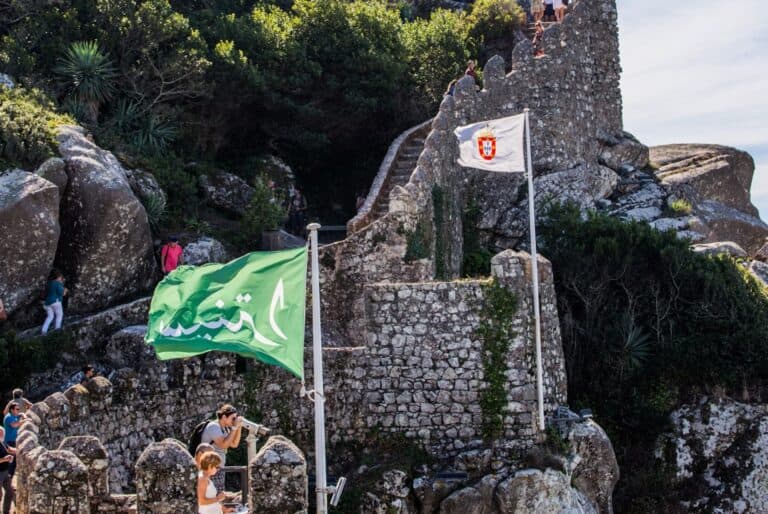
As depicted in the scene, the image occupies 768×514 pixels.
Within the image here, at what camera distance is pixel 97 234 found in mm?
26188

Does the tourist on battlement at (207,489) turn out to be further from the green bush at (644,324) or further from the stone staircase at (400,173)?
the stone staircase at (400,173)

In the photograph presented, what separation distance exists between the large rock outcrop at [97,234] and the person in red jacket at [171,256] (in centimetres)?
44

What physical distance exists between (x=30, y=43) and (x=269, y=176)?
614cm

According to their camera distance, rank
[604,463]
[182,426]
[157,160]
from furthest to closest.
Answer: [157,160] < [604,463] < [182,426]

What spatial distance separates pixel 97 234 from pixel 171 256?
1466 mm

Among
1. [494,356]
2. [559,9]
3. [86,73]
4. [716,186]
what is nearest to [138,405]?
[494,356]

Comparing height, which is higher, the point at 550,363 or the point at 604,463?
the point at 550,363

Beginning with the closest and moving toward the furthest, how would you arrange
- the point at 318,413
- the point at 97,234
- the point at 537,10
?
the point at 318,413 < the point at 97,234 < the point at 537,10

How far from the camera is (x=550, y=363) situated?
24.0 meters

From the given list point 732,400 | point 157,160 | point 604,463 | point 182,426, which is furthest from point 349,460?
point 157,160

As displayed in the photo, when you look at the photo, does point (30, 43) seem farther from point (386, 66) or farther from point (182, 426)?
point (182, 426)

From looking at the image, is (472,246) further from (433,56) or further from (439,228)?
(433,56)

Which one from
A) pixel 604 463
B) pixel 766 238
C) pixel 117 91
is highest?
pixel 117 91

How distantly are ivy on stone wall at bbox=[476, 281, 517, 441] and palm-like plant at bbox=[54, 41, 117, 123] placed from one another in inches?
469
